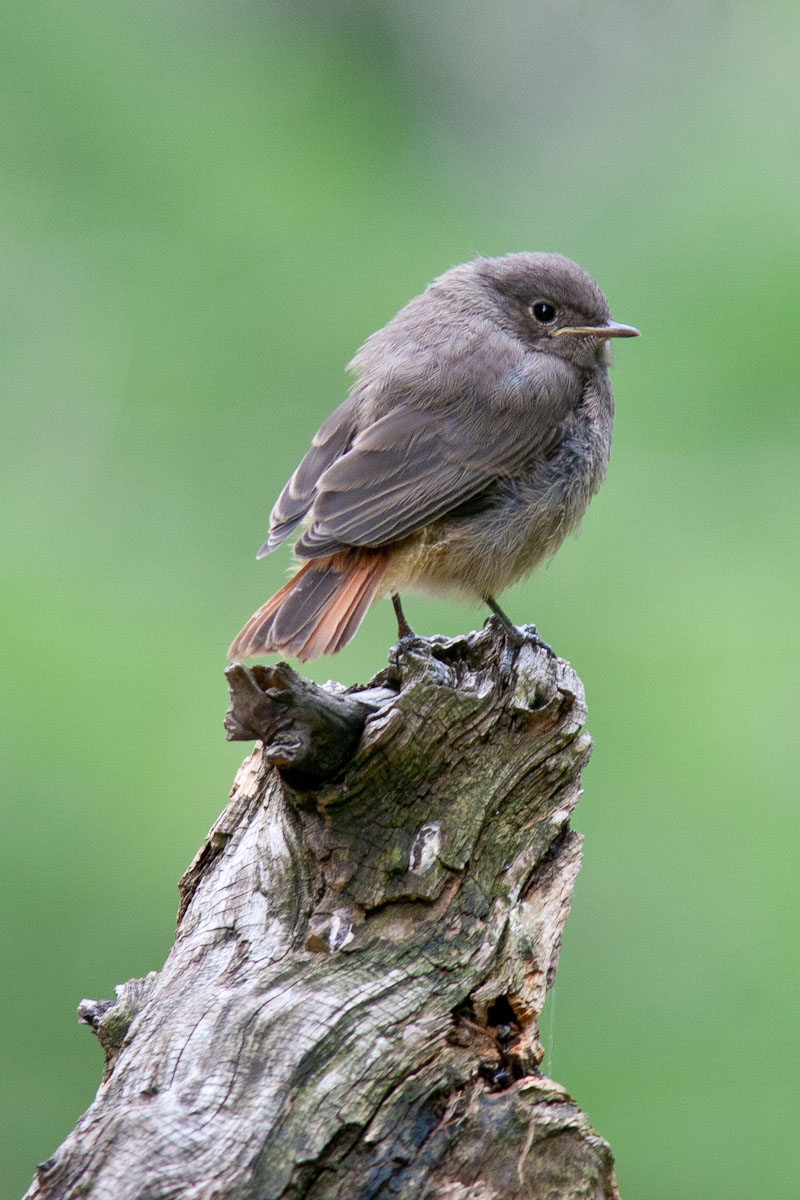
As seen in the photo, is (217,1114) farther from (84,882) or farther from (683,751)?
(683,751)

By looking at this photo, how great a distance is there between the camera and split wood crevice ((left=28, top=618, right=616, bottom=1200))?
2.77 meters

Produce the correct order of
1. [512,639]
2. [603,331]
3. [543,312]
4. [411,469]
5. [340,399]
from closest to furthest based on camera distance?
[512,639]
[411,469]
[603,331]
[543,312]
[340,399]

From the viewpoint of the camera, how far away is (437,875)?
3.31 m

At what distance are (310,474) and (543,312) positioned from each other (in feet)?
3.65

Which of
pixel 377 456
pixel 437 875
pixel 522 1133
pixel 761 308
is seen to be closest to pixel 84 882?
pixel 377 456

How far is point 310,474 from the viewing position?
4621mm

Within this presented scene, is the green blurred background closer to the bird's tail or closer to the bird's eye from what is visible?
the bird's eye

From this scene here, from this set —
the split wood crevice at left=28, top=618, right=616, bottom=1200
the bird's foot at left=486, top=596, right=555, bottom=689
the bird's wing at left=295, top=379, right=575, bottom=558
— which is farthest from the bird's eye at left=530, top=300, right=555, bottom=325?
the split wood crevice at left=28, top=618, right=616, bottom=1200

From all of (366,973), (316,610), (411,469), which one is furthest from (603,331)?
(366,973)

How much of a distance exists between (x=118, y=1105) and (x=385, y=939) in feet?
2.17

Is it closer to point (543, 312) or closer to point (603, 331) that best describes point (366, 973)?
point (603, 331)

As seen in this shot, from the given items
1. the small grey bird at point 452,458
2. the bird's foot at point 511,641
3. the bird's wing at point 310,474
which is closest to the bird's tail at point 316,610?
the small grey bird at point 452,458

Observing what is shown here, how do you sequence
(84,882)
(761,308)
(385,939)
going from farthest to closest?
(761,308), (84,882), (385,939)

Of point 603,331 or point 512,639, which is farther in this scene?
point 603,331
